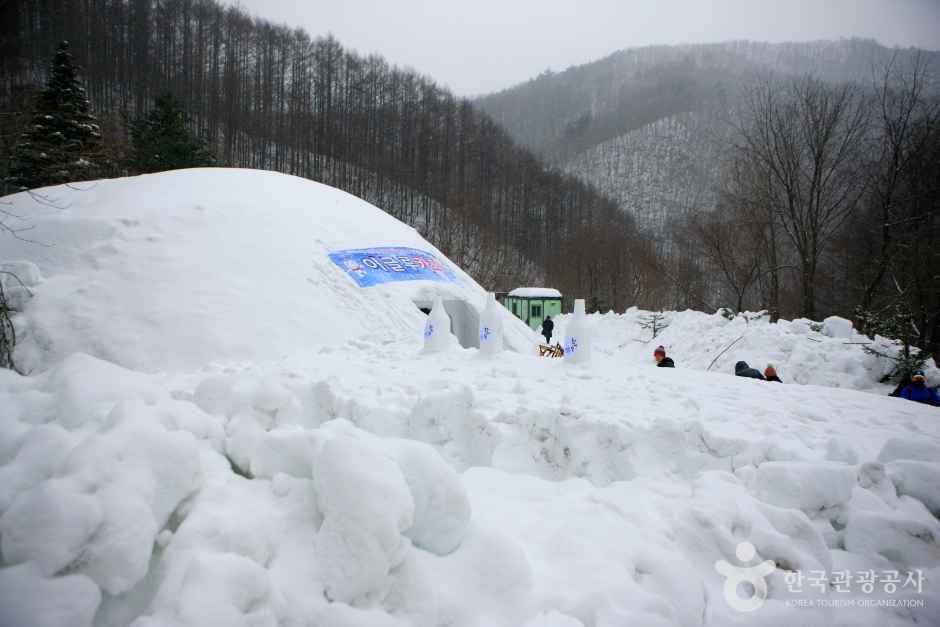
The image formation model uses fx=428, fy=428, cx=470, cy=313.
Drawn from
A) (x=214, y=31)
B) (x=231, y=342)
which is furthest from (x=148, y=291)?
(x=214, y=31)

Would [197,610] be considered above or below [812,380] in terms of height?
above

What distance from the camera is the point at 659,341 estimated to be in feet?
48.2

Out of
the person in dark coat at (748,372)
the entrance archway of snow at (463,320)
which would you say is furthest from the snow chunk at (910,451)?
the entrance archway of snow at (463,320)

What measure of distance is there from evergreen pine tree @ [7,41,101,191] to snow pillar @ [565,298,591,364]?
66.7 feet

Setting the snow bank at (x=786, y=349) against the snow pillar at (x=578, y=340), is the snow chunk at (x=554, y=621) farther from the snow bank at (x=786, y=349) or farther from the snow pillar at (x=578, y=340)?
the snow bank at (x=786, y=349)

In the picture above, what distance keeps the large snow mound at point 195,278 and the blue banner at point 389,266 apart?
228 mm

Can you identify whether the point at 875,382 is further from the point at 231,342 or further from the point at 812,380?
the point at 231,342

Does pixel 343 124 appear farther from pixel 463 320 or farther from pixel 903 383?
pixel 903 383

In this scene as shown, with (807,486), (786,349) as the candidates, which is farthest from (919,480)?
(786,349)

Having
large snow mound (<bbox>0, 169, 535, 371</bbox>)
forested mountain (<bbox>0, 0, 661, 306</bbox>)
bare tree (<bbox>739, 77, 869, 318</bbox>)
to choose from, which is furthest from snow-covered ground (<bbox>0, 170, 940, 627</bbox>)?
forested mountain (<bbox>0, 0, 661, 306</bbox>)

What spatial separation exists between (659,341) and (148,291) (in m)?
14.2

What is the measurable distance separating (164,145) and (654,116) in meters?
69.4

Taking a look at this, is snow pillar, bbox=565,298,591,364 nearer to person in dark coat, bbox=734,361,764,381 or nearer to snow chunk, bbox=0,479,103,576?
person in dark coat, bbox=734,361,764,381

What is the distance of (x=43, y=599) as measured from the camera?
4.60ft
